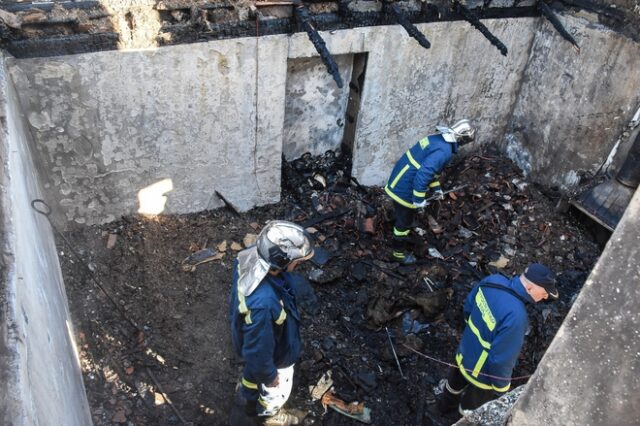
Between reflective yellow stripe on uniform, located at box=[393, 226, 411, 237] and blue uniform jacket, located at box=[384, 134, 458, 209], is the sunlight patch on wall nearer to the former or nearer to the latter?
blue uniform jacket, located at box=[384, 134, 458, 209]

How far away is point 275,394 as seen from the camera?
4617mm

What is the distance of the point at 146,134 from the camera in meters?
6.27

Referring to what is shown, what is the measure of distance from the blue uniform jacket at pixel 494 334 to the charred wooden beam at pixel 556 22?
448 centimetres

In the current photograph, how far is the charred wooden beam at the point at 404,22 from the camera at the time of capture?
6.14 meters

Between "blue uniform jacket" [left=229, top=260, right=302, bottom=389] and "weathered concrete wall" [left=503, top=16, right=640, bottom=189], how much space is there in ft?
17.7

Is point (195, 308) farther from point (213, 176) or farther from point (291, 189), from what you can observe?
point (291, 189)

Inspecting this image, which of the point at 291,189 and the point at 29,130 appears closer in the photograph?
the point at 29,130

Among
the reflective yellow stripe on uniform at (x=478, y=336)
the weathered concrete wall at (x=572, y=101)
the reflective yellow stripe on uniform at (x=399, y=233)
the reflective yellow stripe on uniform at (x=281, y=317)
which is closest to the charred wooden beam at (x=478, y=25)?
the weathered concrete wall at (x=572, y=101)

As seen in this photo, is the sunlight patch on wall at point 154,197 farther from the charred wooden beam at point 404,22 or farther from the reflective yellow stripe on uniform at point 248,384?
the charred wooden beam at point 404,22

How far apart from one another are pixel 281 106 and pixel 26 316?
4.52 metres

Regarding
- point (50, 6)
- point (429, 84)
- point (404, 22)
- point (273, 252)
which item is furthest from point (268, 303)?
point (429, 84)

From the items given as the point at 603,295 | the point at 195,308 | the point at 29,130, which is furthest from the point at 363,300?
the point at 603,295

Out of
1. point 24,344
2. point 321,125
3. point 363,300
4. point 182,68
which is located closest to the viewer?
point 24,344

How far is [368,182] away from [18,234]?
5751mm
